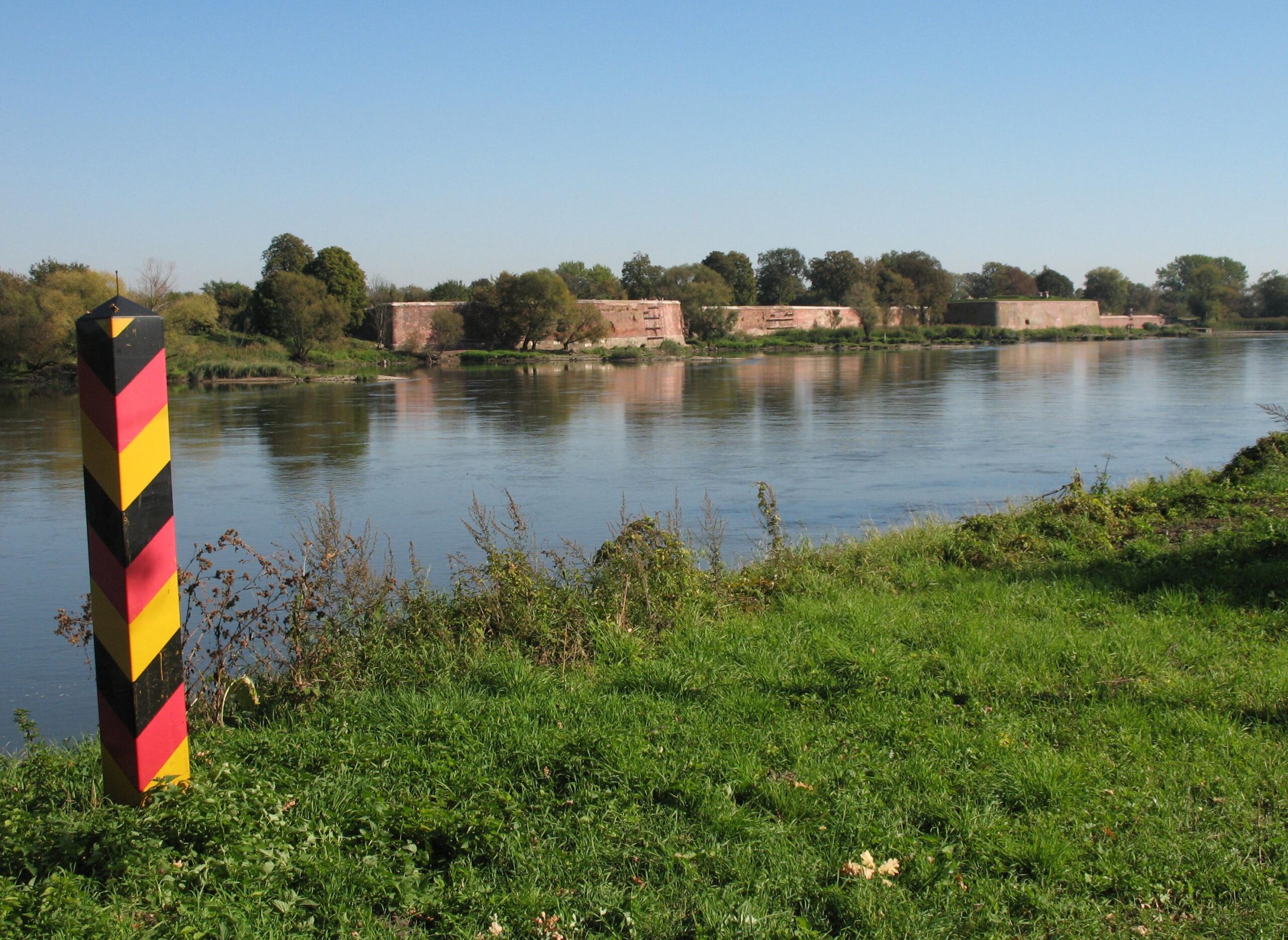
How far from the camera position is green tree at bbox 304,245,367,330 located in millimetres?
58594

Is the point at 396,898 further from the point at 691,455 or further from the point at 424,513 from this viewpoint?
the point at 691,455

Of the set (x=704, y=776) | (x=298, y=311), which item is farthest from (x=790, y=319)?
(x=704, y=776)

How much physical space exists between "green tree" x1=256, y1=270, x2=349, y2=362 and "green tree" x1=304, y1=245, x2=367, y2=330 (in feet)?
15.3

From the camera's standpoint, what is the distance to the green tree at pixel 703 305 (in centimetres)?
7731

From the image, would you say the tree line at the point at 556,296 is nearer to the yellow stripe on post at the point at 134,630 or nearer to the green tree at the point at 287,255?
the green tree at the point at 287,255

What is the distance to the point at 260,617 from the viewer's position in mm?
6309

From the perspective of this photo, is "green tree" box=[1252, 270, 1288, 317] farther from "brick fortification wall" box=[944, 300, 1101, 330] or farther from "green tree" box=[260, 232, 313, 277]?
"green tree" box=[260, 232, 313, 277]

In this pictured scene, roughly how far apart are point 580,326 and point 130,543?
200 feet

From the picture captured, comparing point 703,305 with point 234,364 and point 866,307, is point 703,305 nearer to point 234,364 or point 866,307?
point 866,307

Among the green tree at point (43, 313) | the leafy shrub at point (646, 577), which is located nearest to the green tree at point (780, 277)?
the green tree at point (43, 313)

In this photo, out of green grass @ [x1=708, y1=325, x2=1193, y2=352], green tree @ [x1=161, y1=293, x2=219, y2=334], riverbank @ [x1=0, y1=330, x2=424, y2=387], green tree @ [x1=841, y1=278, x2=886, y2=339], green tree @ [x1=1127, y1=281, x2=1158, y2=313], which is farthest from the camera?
green tree @ [x1=1127, y1=281, x2=1158, y2=313]

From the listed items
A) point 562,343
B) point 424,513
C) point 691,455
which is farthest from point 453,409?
point 562,343

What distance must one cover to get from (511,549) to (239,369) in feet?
137

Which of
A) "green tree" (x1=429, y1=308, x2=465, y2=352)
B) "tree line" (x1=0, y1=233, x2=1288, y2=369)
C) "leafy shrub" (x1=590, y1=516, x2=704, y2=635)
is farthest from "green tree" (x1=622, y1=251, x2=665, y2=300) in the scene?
"leafy shrub" (x1=590, y1=516, x2=704, y2=635)
